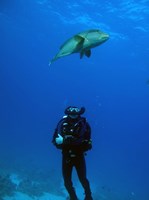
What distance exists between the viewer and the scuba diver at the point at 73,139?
5.88m

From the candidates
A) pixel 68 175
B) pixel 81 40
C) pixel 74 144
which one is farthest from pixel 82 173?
pixel 81 40

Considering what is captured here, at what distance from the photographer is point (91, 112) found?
18700 centimetres

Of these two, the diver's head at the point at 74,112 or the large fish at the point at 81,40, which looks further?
the diver's head at the point at 74,112

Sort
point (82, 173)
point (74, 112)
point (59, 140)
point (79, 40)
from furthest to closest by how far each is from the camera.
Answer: point (82, 173) → point (74, 112) → point (59, 140) → point (79, 40)

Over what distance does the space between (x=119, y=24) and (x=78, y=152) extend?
30561 mm

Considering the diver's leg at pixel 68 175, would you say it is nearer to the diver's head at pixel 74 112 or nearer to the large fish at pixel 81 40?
the diver's head at pixel 74 112

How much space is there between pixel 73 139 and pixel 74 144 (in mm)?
113

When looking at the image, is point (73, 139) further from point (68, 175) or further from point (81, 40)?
point (81, 40)

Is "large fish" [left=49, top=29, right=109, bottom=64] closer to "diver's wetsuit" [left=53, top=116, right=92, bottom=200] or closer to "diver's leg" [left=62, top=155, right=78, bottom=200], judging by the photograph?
"diver's wetsuit" [left=53, top=116, right=92, bottom=200]

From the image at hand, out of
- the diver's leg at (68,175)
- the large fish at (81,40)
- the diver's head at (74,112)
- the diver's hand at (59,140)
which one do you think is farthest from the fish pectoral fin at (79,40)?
the diver's leg at (68,175)

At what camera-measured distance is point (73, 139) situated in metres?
5.85

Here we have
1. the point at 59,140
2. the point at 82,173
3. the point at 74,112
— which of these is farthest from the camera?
the point at 82,173

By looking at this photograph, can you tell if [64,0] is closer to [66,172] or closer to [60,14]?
[60,14]

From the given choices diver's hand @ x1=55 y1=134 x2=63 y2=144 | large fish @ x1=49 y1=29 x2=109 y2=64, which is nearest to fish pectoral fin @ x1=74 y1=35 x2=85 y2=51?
large fish @ x1=49 y1=29 x2=109 y2=64
